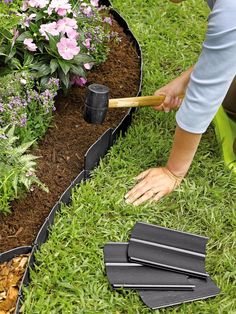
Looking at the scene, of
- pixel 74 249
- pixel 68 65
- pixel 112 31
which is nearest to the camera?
pixel 74 249

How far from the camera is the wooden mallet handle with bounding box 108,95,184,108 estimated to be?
3113 millimetres

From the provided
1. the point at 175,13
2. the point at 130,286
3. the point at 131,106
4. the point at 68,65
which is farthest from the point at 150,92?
the point at 130,286

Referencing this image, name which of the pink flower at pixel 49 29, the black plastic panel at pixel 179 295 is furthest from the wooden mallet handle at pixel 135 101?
the black plastic panel at pixel 179 295

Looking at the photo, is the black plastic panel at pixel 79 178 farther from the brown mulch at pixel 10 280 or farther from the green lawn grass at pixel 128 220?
the brown mulch at pixel 10 280

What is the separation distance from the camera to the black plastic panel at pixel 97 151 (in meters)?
2.93

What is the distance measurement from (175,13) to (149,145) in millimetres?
1609

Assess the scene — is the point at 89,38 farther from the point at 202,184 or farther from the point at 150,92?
the point at 202,184

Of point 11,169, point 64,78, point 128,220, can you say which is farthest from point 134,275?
point 64,78

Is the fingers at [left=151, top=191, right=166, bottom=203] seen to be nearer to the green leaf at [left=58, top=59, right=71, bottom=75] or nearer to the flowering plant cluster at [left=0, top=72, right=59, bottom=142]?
the flowering plant cluster at [left=0, top=72, right=59, bottom=142]

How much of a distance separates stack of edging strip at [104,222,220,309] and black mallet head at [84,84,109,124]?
26.7 inches

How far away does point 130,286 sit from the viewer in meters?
2.50

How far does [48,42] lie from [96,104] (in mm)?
428

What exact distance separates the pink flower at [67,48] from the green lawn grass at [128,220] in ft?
1.87

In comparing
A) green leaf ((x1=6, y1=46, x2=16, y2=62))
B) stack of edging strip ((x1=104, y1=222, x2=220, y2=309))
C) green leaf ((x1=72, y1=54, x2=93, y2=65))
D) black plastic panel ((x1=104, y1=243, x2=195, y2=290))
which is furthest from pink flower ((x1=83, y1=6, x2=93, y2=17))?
black plastic panel ((x1=104, y1=243, x2=195, y2=290))
